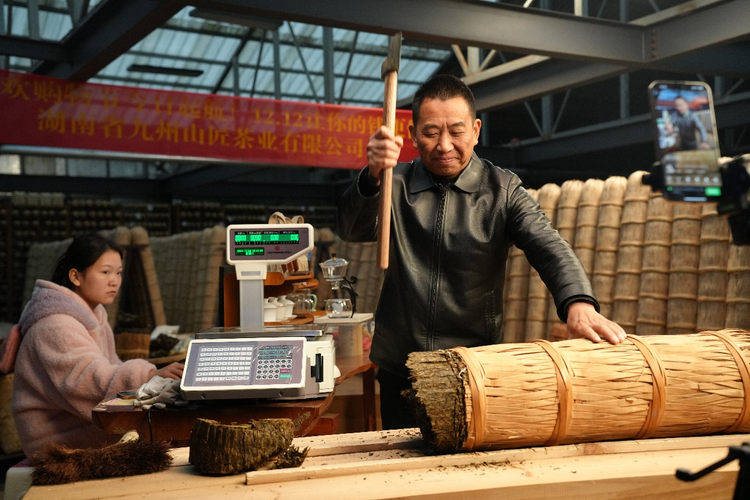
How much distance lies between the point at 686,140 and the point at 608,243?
3384mm

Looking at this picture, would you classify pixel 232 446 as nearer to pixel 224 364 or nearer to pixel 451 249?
pixel 224 364

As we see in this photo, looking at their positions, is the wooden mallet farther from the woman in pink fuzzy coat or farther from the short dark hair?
the woman in pink fuzzy coat

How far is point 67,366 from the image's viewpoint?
263 cm

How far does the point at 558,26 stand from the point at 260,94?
35.5 ft

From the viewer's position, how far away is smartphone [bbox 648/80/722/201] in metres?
1.08

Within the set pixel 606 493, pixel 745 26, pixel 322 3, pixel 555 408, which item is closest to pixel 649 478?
pixel 606 493

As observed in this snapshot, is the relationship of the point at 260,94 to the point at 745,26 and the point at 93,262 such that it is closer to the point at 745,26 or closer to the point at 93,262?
the point at 745,26

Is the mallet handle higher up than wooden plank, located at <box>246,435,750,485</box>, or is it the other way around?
the mallet handle

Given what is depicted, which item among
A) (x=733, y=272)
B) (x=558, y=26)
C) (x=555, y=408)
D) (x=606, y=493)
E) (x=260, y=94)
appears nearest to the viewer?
(x=606, y=493)

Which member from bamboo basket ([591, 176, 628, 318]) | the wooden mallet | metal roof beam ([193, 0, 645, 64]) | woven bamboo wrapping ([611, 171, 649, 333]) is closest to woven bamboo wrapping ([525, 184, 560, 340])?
bamboo basket ([591, 176, 628, 318])

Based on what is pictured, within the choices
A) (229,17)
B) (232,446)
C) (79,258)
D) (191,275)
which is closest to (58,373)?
(79,258)

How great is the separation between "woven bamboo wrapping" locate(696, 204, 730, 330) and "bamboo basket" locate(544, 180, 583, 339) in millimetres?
991

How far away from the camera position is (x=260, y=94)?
1592 cm

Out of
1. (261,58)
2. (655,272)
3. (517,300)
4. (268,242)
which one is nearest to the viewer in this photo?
(268,242)
